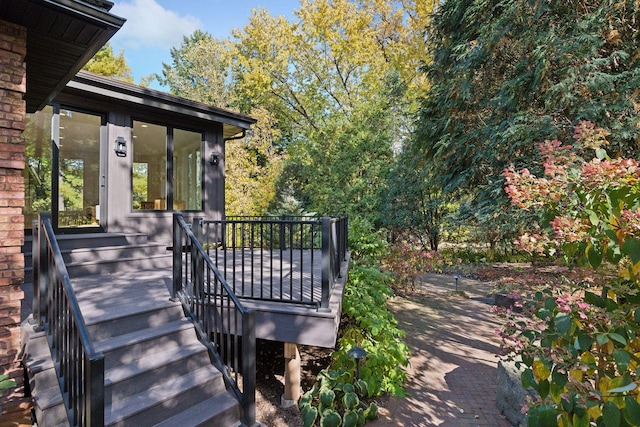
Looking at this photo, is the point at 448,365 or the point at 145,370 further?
the point at 448,365

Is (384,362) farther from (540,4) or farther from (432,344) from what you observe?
(540,4)

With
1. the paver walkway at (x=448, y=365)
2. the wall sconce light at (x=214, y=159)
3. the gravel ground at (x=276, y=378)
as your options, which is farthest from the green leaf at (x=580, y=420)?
the wall sconce light at (x=214, y=159)

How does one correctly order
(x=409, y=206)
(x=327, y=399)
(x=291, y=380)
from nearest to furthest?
(x=327, y=399) → (x=291, y=380) → (x=409, y=206)

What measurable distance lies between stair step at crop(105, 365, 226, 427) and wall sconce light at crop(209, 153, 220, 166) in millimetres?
5251

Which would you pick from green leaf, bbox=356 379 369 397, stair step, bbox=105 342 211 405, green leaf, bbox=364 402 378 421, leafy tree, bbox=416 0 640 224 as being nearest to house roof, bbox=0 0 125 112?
stair step, bbox=105 342 211 405

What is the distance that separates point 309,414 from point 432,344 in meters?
3.36

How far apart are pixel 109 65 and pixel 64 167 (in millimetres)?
17309

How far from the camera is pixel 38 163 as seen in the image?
541 centimetres

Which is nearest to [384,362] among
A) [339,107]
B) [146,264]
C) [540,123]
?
[146,264]

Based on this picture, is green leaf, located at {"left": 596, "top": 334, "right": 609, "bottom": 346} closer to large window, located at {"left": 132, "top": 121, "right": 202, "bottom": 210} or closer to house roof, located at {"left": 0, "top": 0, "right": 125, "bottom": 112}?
house roof, located at {"left": 0, "top": 0, "right": 125, "bottom": 112}

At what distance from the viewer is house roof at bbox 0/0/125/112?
2.65m

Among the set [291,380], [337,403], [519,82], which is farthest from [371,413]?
[519,82]

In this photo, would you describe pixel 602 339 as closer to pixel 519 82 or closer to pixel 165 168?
pixel 519 82

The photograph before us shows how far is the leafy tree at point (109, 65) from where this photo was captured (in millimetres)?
18375
